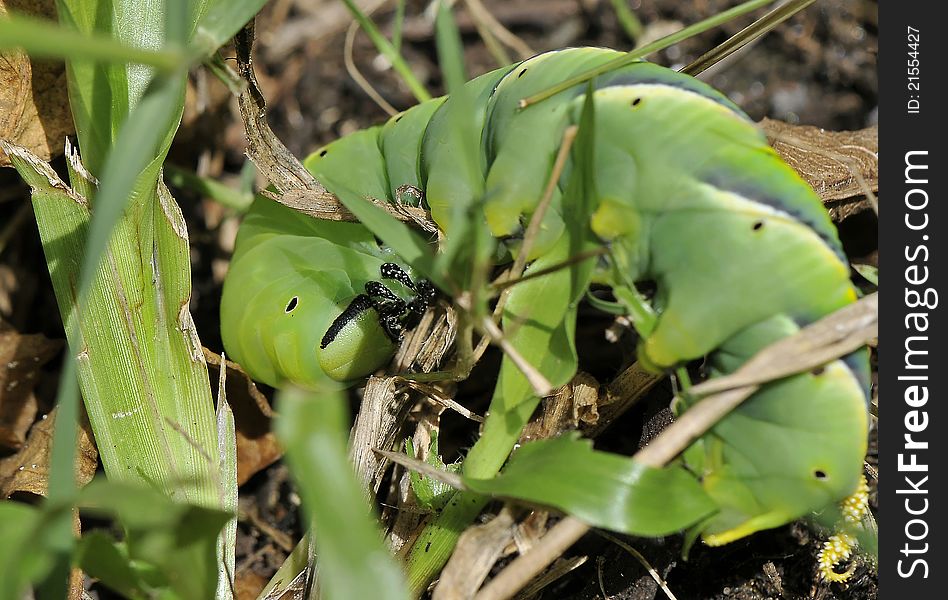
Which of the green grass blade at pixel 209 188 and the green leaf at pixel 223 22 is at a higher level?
the green leaf at pixel 223 22

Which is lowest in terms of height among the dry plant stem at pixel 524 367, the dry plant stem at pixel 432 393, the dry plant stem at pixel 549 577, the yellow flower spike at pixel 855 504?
the yellow flower spike at pixel 855 504

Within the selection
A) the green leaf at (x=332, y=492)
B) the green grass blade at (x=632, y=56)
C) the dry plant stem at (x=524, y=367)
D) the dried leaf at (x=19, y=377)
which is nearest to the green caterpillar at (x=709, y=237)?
the green grass blade at (x=632, y=56)

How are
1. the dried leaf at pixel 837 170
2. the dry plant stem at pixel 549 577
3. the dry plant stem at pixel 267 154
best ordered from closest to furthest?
1. the dry plant stem at pixel 549 577
2. the dry plant stem at pixel 267 154
3. the dried leaf at pixel 837 170

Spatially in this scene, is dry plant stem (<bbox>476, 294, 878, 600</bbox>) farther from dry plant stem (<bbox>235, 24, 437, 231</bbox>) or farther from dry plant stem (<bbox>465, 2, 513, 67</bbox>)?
dry plant stem (<bbox>465, 2, 513, 67</bbox>)

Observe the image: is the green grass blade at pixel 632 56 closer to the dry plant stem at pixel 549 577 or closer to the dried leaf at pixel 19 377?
the dry plant stem at pixel 549 577

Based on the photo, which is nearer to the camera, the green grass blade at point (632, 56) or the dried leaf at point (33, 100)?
the green grass blade at point (632, 56)

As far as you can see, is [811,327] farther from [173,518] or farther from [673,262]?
[173,518]

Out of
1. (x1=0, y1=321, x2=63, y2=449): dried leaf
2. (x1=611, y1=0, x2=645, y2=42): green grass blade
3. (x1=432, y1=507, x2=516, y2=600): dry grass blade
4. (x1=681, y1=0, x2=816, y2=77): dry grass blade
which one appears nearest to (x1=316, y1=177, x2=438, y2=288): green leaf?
(x1=432, y1=507, x2=516, y2=600): dry grass blade
